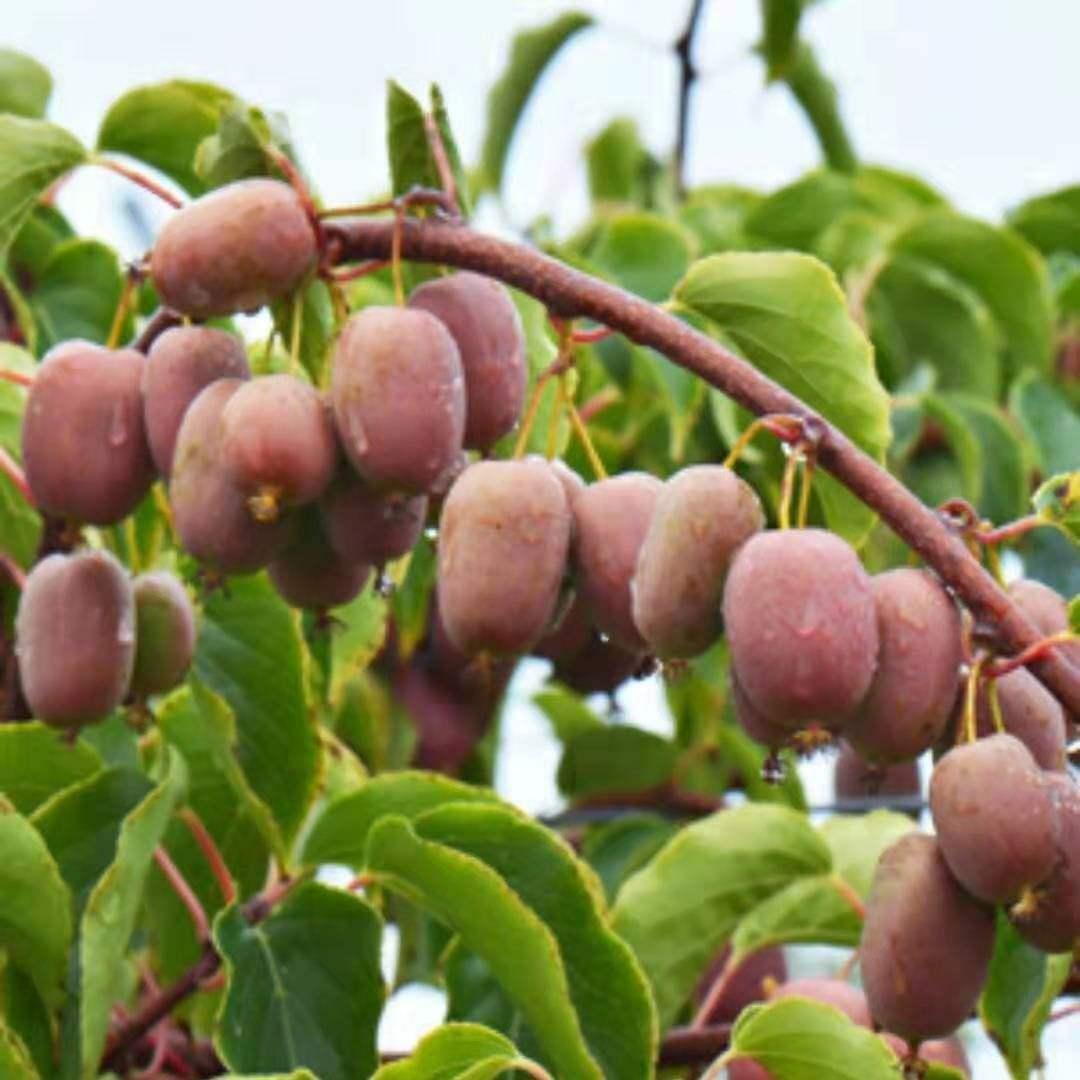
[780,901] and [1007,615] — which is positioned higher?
[1007,615]

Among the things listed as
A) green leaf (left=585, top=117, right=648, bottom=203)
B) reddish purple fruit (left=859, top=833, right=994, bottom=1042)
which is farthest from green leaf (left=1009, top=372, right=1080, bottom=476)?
reddish purple fruit (left=859, top=833, right=994, bottom=1042)

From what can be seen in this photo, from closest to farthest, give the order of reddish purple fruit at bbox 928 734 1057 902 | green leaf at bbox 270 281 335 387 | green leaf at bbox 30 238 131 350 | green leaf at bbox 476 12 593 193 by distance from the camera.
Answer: reddish purple fruit at bbox 928 734 1057 902, green leaf at bbox 270 281 335 387, green leaf at bbox 30 238 131 350, green leaf at bbox 476 12 593 193

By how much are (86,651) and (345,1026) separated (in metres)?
0.26

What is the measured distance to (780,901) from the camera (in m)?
1.74

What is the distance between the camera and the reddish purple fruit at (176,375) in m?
1.28

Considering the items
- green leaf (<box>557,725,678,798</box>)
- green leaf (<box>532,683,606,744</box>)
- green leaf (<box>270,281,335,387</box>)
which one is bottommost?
green leaf (<box>532,683,606,744</box>)

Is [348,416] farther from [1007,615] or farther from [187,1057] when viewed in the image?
[187,1057]

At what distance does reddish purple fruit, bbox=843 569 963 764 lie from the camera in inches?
46.3

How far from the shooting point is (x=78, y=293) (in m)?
2.04

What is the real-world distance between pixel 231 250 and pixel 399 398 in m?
0.11

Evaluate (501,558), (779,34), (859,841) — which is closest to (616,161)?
(779,34)

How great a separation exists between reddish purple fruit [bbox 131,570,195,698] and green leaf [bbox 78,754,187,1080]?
0.07 metres

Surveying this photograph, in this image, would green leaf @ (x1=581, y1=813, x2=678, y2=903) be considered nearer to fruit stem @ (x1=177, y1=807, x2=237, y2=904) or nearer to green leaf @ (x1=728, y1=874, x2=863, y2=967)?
green leaf @ (x1=728, y1=874, x2=863, y2=967)

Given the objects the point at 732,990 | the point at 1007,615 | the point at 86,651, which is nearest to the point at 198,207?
the point at 86,651
